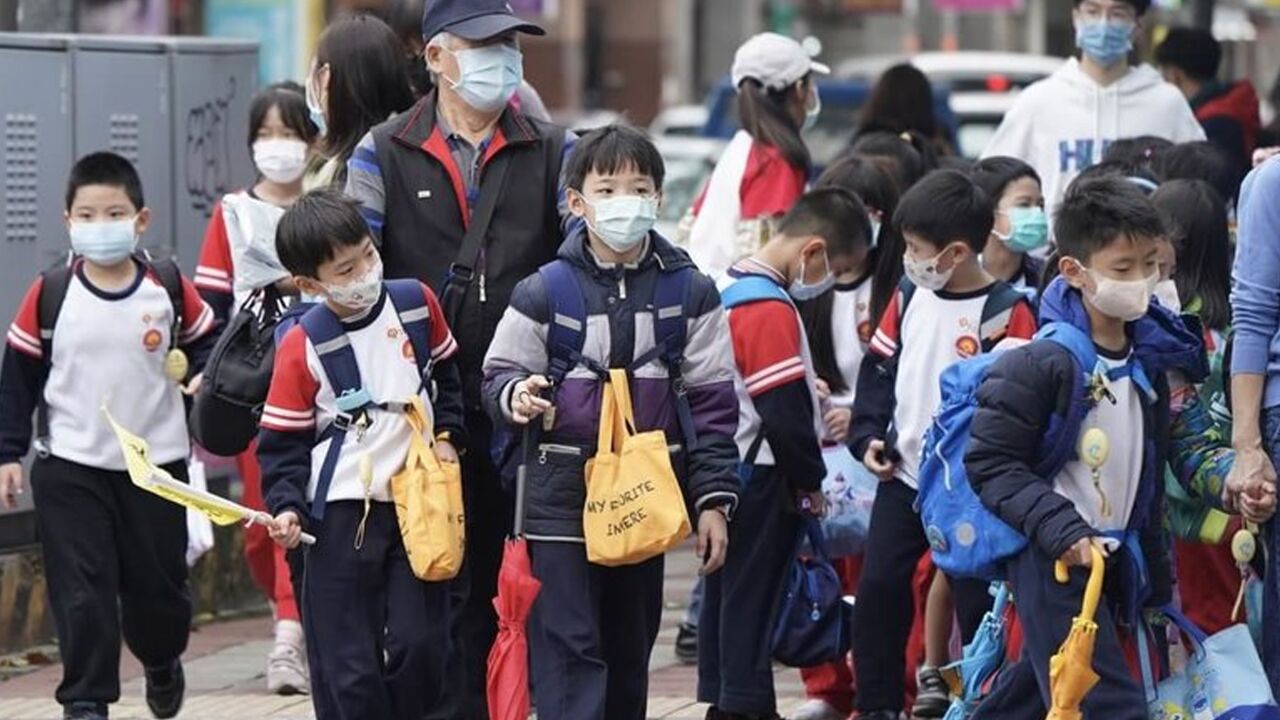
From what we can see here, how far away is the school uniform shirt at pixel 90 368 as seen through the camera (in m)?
8.87

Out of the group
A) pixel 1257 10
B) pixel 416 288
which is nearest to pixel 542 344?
pixel 416 288

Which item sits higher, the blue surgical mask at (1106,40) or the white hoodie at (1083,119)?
the blue surgical mask at (1106,40)

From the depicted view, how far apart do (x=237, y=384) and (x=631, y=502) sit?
1150 mm

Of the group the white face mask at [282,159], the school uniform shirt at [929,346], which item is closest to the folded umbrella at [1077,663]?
the school uniform shirt at [929,346]

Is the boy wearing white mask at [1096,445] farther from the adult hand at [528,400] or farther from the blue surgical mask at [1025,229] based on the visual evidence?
the blue surgical mask at [1025,229]

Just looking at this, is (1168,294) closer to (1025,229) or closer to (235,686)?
(1025,229)

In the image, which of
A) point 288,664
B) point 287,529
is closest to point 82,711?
point 288,664

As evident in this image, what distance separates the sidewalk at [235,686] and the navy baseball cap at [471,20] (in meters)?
2.27

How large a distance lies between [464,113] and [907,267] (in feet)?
4.49

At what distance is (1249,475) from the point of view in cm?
702

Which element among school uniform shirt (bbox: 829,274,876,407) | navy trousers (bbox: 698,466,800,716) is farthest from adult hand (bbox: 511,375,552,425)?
school uniform shirt (bbox: 829,274,876,407)

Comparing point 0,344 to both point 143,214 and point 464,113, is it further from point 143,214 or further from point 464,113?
point 464,113

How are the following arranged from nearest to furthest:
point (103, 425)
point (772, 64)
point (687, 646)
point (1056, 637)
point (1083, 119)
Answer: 1. point (1056, 637)
2. point (103, 425)
3. point (687, 646)
4. point (772, 64)
5. point (1083, 119)

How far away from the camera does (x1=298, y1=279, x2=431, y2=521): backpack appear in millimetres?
7359
